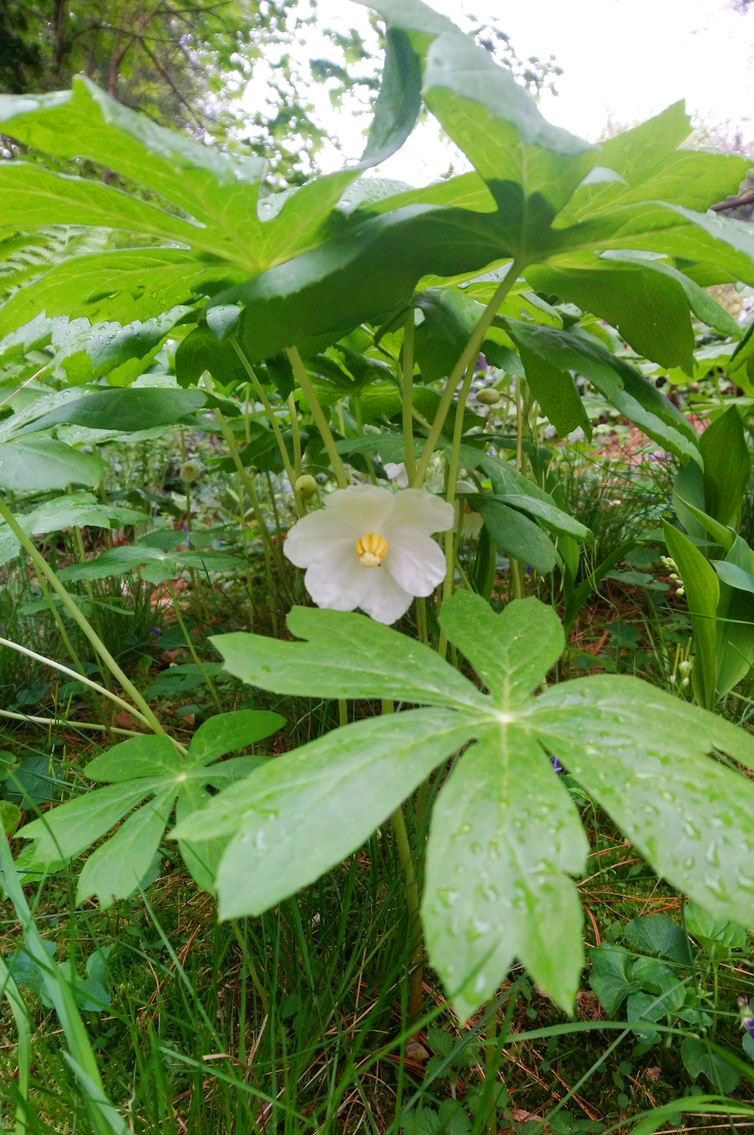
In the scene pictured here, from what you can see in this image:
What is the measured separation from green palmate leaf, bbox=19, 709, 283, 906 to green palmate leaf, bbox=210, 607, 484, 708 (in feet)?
0.66

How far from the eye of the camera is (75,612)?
81cm

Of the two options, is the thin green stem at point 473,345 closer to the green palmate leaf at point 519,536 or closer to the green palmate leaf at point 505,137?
the green palmate leaf at point 505,137

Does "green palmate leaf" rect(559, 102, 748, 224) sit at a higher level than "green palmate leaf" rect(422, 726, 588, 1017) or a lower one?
higher

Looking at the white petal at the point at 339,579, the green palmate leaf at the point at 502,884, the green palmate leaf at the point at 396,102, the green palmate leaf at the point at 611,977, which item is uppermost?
the green palmate leaf at the point at 396,102

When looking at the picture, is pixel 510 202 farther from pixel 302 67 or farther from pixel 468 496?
pixel 302 67

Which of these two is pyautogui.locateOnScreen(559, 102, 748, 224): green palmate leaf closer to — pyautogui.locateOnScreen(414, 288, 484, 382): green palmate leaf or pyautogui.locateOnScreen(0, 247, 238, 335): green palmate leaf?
pyautogui.locateOnScreen(414, 288, 484, 382): green palmate leaf

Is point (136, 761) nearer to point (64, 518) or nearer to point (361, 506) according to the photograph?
point (361, 506)

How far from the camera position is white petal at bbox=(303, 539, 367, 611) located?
760 millimetres

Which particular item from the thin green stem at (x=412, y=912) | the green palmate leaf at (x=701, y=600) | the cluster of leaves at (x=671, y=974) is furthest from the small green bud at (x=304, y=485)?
the cluster of leaves at (x=671, y=974)

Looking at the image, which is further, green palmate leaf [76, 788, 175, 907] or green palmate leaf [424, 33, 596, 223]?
green palmate leaf [76, 788, 175, 907]

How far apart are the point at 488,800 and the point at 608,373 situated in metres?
0.57

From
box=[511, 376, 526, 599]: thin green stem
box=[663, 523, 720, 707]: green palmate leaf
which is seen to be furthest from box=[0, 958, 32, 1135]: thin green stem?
box=[663, 523, 720, 707]: green palmate leaf

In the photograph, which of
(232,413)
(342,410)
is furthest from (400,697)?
(342,410)

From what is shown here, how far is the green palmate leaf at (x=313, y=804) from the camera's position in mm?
383
